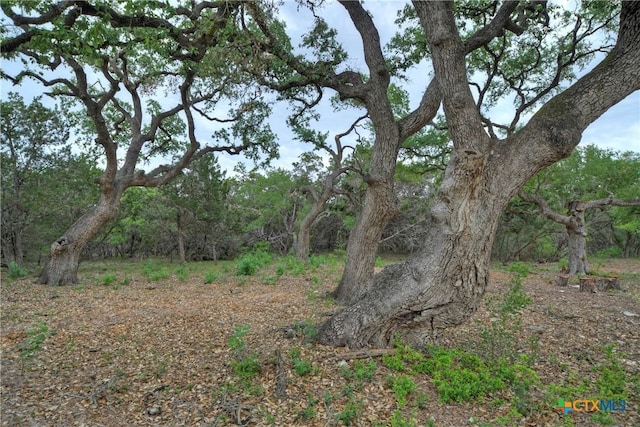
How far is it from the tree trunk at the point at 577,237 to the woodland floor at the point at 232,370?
→ 17.8 ft

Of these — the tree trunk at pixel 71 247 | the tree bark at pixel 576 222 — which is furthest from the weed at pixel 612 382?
the tree trunk at pixel 71 247

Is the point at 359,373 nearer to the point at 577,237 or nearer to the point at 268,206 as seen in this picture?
the point at 577,237

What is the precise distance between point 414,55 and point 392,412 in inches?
261

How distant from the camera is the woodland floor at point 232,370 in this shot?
8.80 feet

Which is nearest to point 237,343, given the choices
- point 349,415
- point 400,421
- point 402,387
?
point 349,415

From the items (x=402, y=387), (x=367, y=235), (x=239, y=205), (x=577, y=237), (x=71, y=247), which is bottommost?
(x=402, y=387)

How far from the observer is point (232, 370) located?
3369mm

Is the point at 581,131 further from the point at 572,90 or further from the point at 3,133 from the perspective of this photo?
the point at 3,133

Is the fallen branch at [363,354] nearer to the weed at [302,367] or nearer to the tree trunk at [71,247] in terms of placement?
the weed at [302,367]

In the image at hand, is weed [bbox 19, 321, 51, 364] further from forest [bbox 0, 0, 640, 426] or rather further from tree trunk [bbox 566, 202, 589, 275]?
tree trunk [bbox 566, 202, 589, 275]

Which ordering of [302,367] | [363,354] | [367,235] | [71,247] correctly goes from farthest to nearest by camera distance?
[71,247] < [367,235] < [363,354] < [302,367]

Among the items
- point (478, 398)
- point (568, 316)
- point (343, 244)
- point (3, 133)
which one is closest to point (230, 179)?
point (343, 244)

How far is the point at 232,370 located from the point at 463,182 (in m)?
2.89

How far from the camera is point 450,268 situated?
3318 millimetres
